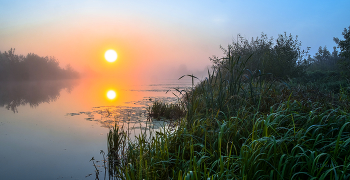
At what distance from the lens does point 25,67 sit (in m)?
48.5

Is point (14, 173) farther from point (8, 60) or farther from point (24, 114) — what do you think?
point (8, 60)

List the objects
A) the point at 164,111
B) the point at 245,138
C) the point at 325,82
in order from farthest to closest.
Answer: the point at 325,82 < the point at 164,111 < the point at 245,138

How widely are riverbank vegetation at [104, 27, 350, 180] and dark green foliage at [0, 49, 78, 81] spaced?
5441 cm

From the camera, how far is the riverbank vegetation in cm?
197

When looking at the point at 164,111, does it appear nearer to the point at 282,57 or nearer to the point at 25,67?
the point at 282,57

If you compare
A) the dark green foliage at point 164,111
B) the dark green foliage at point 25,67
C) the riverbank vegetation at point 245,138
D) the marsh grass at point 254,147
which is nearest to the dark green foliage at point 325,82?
the riverbank vegetation at point 245,138

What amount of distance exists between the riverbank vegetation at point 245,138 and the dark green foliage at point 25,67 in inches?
2142

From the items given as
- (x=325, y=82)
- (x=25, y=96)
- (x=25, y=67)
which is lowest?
(x=25, y=96)

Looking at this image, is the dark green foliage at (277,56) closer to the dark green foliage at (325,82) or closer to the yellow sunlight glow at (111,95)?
the dark green foliage at (325,82)

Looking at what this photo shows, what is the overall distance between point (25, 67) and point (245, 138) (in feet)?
201

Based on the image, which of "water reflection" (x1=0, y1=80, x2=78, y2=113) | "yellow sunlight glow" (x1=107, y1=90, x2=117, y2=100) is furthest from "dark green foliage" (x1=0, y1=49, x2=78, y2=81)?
"yellow sunlight glow" (x1=107, y1=90, x2=117, y2=100)

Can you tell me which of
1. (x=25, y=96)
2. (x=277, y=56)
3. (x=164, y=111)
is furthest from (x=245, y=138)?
(x=25, y=96)

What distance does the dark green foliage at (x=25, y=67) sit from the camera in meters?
44.0

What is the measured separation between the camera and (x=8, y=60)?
45.5 metres
